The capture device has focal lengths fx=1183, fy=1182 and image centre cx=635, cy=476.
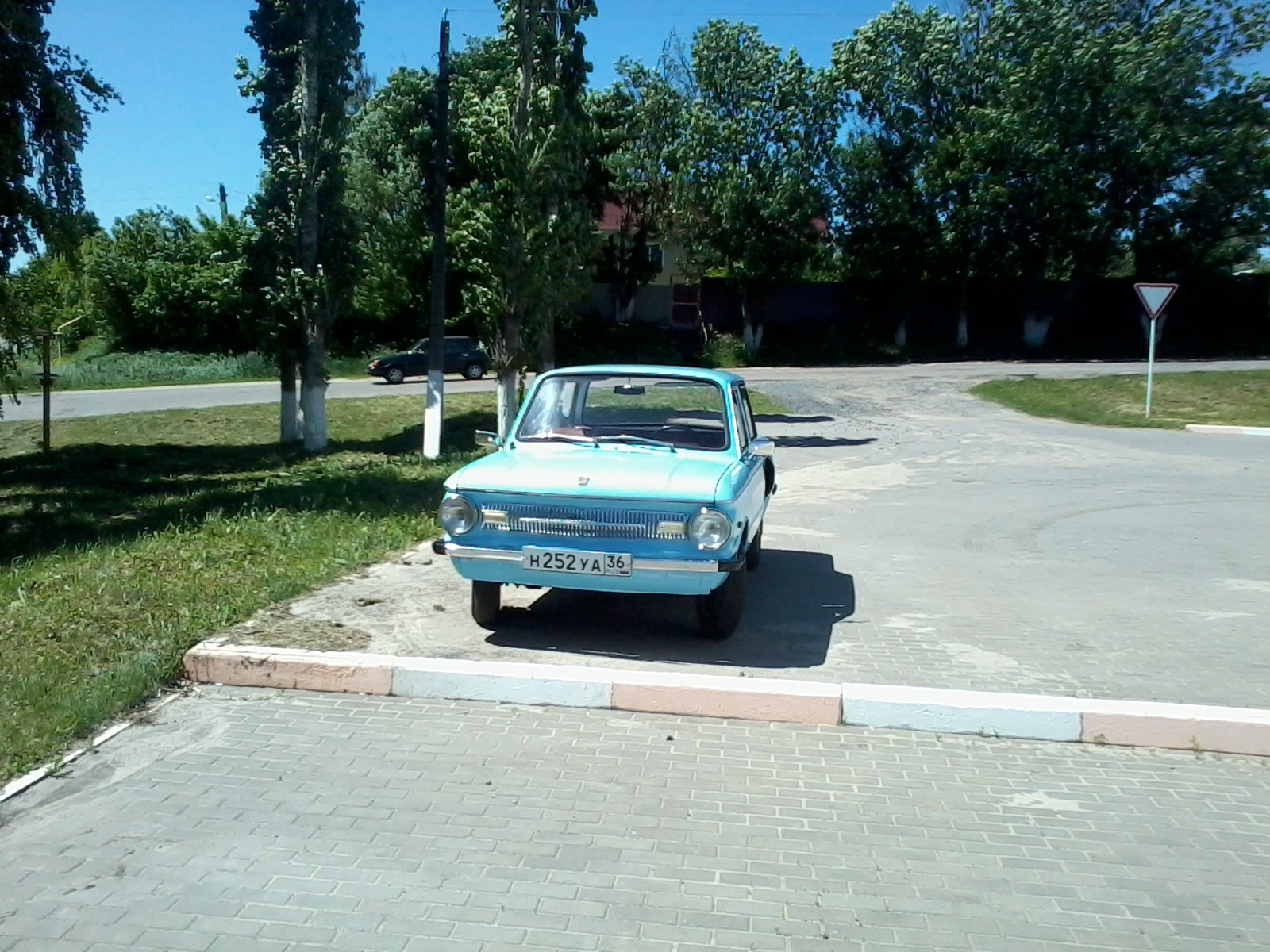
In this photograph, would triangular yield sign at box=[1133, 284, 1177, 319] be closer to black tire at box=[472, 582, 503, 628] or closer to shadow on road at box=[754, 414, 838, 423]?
shadow on road at box=[754, 414, 838, 423]

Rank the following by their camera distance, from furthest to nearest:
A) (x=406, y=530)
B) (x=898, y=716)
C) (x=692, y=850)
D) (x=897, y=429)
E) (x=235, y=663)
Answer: (x=897, y=429)
(x=406, y=530)
(x=235, y=663)
(x=898, y=716)
(x=692, y=850)

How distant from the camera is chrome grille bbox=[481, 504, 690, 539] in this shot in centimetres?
650

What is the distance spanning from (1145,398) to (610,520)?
23.9 m

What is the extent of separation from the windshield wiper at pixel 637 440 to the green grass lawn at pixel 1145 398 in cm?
1791

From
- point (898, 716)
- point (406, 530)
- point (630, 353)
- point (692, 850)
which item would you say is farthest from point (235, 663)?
point (630, 353)

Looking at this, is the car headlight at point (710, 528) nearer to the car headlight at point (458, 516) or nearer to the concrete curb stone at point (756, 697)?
the concrete curb stone at point (756, 697)

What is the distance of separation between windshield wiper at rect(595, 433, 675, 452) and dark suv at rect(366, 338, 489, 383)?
29.2m

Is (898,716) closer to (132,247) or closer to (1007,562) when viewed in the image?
(1007,562)

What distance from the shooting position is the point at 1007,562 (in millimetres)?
9812

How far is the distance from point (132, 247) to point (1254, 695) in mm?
42687

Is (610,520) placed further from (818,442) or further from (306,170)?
(306,170)

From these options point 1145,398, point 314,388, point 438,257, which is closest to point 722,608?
point 438,257

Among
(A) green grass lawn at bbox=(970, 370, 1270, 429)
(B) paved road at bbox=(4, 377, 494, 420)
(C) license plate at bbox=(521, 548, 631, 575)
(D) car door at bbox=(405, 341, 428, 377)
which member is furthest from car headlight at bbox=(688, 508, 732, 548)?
(D) car door at bbox=(405, 341, 428, 377)

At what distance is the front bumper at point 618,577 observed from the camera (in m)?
6.45
